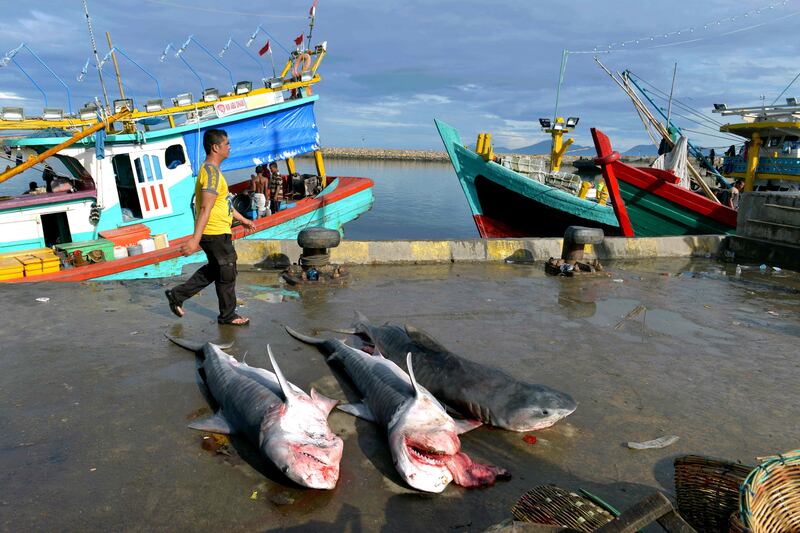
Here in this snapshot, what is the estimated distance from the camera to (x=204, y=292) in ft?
22.7

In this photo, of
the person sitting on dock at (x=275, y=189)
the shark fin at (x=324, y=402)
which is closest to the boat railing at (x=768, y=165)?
the person sitting on dock at (x=275, y=189)

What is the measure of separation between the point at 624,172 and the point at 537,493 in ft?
40.3

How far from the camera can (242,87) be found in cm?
1327

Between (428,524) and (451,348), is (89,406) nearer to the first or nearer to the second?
(428,524)

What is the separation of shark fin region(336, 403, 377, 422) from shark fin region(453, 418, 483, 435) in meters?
0.58

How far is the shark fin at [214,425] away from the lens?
336cm

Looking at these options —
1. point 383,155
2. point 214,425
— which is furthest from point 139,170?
point 383,155

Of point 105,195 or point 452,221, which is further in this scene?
point 452,221

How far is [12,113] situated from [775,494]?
13494mm

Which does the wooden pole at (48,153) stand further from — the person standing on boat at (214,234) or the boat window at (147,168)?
the person standing on boat at (214,234)

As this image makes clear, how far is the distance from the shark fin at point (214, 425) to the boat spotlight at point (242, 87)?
38.0 feet

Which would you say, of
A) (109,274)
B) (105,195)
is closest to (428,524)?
(109,274)

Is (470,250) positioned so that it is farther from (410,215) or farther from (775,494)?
(410,215)

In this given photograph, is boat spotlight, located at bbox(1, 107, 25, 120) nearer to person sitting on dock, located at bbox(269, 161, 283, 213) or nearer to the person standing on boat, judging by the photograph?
person sitting on dock, located at bbox(269, 161, 283, 213)
